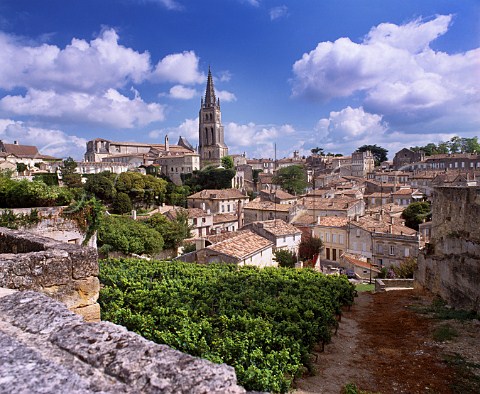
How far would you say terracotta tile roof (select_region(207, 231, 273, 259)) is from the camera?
75.7ft

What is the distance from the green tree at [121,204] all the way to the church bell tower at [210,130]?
2227 inches

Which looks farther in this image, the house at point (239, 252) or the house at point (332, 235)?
the house at point (332, 235)

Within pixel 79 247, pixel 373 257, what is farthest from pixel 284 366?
pixel 373 257

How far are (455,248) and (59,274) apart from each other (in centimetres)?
1388

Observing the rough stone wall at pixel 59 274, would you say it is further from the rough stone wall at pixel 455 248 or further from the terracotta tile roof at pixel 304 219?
the terracotta tile roof at pixel 304 219

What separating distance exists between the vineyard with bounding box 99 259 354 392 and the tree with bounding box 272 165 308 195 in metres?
63.0

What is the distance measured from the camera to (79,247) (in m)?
4.66

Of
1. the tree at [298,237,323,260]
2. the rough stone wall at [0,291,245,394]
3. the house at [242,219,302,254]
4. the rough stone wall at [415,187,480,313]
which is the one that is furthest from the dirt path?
the tree at [298,237,323,260]

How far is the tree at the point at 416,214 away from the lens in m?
43.9

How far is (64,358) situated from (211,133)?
112 m

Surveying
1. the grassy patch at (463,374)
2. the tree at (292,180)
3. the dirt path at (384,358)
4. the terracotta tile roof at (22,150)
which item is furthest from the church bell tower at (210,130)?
the grassy patch at (463,374)

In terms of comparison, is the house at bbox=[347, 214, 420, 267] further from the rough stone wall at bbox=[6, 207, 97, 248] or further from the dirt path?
the rough stone wall at bbox=[6, 207, 97, 248]

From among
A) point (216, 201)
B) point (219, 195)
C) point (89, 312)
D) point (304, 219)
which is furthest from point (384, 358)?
point (219, 195)

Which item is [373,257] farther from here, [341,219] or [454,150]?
[454,150]
